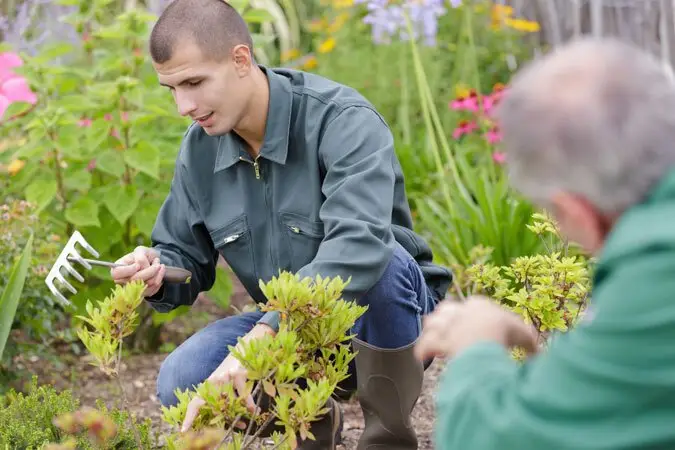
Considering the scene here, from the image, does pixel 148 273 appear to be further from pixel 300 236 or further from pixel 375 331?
pixel 375 331

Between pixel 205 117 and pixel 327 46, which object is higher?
pixel 205 117

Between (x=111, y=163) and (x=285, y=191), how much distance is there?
1144mm

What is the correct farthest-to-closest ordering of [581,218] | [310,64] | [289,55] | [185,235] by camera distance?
[289,55], [310,64], [185,235], [581,218]

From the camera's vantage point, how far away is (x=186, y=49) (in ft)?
9.00

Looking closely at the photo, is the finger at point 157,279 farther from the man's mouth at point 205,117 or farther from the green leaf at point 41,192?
the green leaf at point 41,192

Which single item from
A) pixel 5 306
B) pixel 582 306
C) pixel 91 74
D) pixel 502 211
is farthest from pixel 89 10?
pixel 582 306

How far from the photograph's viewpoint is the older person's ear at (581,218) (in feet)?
4.69

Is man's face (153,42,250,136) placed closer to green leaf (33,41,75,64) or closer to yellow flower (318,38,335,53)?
green leaf (33,41,75,64)

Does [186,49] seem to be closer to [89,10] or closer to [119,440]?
[119,440]

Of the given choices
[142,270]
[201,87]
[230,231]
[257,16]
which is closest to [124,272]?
[142,270]

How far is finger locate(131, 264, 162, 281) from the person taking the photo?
8.63 feet

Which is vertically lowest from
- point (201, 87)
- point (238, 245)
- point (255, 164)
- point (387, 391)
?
point (387, 391)

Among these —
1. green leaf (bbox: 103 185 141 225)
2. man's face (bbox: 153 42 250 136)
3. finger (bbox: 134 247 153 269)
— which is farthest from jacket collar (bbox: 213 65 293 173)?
green leaf (bbox: 103 185 141 225)

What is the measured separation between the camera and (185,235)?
9.93 ft
